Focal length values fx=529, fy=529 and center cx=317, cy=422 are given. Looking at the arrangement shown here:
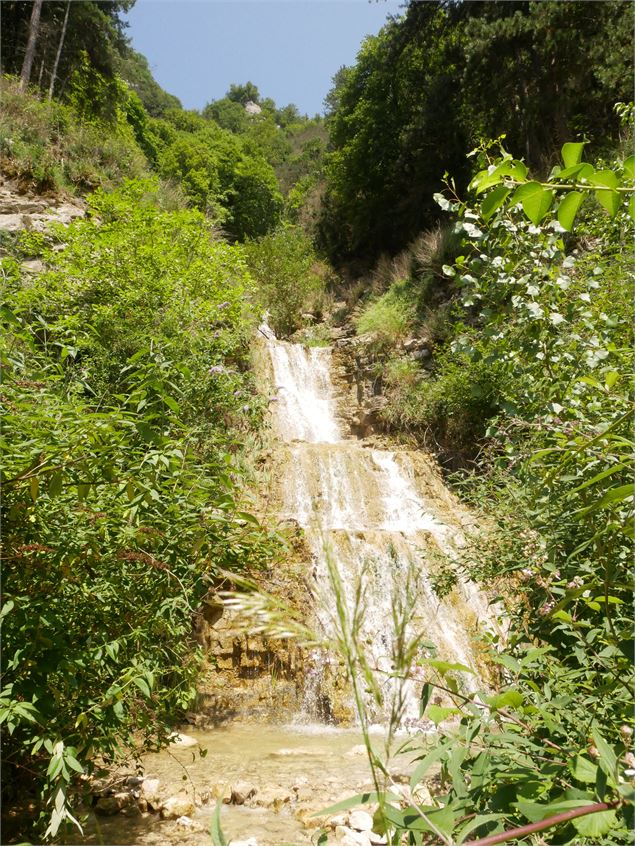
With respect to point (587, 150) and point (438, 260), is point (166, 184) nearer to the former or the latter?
point (438, 260)

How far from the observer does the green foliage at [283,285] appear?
13852mm

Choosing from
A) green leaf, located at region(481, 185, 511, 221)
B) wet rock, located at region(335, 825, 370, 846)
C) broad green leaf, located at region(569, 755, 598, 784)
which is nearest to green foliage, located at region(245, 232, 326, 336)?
wet rock, located at region(335, 825, 370, 846)

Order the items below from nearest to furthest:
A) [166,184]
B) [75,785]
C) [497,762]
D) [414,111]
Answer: [497,762] < [75,785] < [166,184] < [414,111]

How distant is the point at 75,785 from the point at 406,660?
2.79m

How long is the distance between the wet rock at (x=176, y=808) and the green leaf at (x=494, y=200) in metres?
3.37

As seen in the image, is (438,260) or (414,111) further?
(414,111)

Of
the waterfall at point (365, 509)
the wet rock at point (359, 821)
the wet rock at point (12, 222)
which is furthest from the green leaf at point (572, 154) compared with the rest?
the wet rock at point (12, 222)

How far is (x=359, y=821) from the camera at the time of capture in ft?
9.33

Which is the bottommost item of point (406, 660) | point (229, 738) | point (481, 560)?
point (229, 738)

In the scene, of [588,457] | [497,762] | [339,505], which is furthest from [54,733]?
[339,505]

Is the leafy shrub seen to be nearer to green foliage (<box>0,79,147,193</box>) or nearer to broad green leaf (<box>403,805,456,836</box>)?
green foliage (<box>0,79,147,193</box>)

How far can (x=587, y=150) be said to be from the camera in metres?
11.2

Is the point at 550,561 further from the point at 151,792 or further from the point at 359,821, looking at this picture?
the point at 151,792

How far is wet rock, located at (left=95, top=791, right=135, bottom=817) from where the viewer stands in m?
2.87
